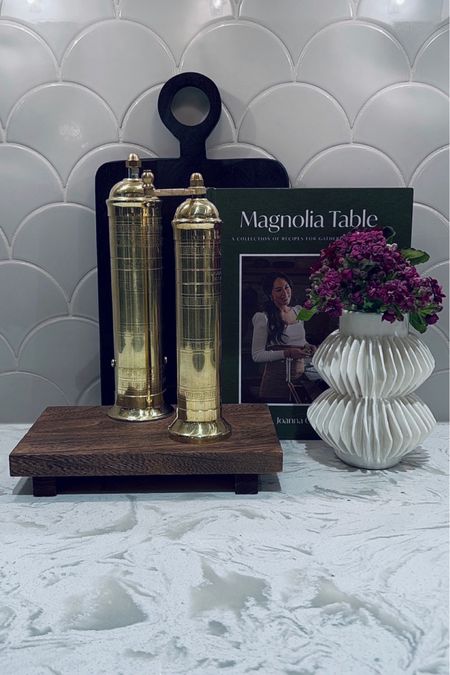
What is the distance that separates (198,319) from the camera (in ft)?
2.43

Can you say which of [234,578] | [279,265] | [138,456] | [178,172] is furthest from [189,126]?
[234,578]

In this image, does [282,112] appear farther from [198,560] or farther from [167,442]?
[198,560]

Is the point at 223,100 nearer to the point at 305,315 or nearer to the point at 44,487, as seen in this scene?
the point at 305,315

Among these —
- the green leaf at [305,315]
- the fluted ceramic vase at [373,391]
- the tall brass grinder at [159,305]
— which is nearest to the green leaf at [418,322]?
Answer: the fluted ceramic vase at [373,391]

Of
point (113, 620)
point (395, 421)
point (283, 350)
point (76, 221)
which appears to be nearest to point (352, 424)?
point (395, 421)

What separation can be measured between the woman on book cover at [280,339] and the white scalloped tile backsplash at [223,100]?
17cm

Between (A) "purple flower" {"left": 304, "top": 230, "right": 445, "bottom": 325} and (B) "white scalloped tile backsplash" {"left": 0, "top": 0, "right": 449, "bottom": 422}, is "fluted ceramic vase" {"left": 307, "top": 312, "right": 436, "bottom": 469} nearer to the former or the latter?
(A) "purple flower" {"left": 304, "top": 230, "right": 445, "bottom": 325}

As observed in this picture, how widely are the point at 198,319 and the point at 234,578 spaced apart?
0.27 meters

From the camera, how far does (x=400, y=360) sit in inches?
29.8

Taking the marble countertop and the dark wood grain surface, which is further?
the dark wood grain surface

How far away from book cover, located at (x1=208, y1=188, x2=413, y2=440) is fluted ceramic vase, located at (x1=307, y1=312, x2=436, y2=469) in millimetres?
93

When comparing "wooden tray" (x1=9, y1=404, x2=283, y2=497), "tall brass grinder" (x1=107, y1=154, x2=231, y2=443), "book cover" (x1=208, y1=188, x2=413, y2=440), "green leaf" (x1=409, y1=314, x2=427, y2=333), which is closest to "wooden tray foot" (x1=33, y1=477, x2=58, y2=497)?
"wooden tray" (x1=9, y1=404, x2=283, y2=497)

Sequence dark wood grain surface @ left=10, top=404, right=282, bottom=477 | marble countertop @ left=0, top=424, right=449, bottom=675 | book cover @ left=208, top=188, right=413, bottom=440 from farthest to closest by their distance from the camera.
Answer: book cover @ left=208, top=188, right=413, bottom=440 < dark wood grain surface @ left=10, top=404, right=282, bottom=477 < marble countertop @ left=0, top=424, right=449, bottom=675

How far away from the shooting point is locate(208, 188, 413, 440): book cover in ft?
2.79
